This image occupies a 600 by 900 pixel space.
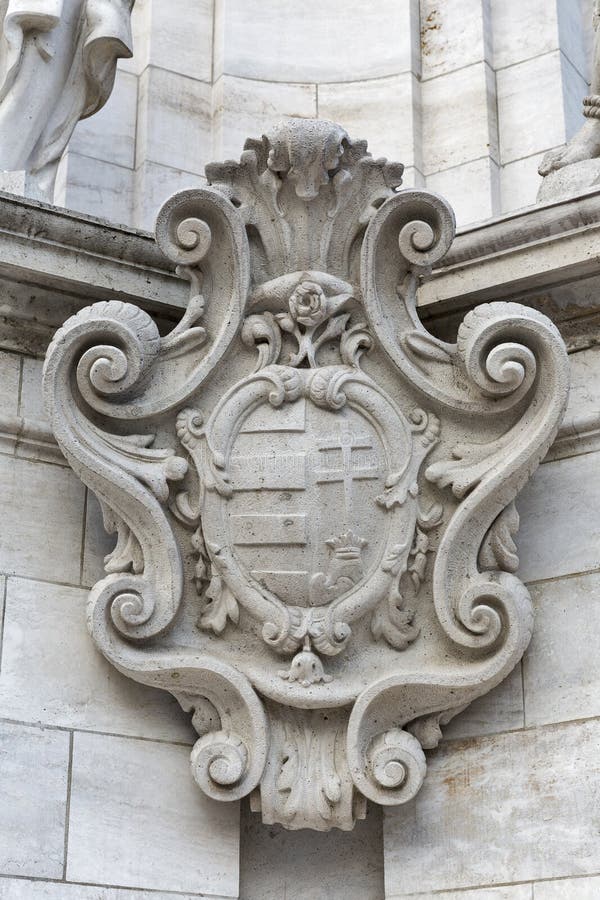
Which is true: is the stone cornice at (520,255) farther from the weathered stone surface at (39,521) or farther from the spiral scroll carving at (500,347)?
the weathered stone surface at (39,521)

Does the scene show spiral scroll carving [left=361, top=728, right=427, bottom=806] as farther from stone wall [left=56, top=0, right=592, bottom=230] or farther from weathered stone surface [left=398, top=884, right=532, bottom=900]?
stone wall [left=56, top=0, right=592, bottom=230]

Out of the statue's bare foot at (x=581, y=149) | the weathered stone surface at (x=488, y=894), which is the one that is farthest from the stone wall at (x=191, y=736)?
the statue's bare foot at (x=581, y=149)

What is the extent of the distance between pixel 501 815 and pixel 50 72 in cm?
272

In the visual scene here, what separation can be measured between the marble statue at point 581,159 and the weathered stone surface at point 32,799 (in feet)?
7.48

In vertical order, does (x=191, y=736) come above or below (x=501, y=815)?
above

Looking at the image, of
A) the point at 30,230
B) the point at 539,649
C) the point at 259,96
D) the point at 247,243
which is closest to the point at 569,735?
the point at 539,649

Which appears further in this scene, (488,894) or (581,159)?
(581,159)

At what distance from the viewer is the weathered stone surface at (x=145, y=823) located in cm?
473

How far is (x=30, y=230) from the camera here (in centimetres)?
497

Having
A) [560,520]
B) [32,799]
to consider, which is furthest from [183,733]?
[560,520]

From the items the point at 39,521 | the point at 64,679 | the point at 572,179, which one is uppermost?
the point at 572,179

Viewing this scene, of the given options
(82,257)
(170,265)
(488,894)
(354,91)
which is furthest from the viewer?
(354,91)

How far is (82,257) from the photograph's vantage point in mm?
5078

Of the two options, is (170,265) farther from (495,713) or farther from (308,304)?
(495,713)
